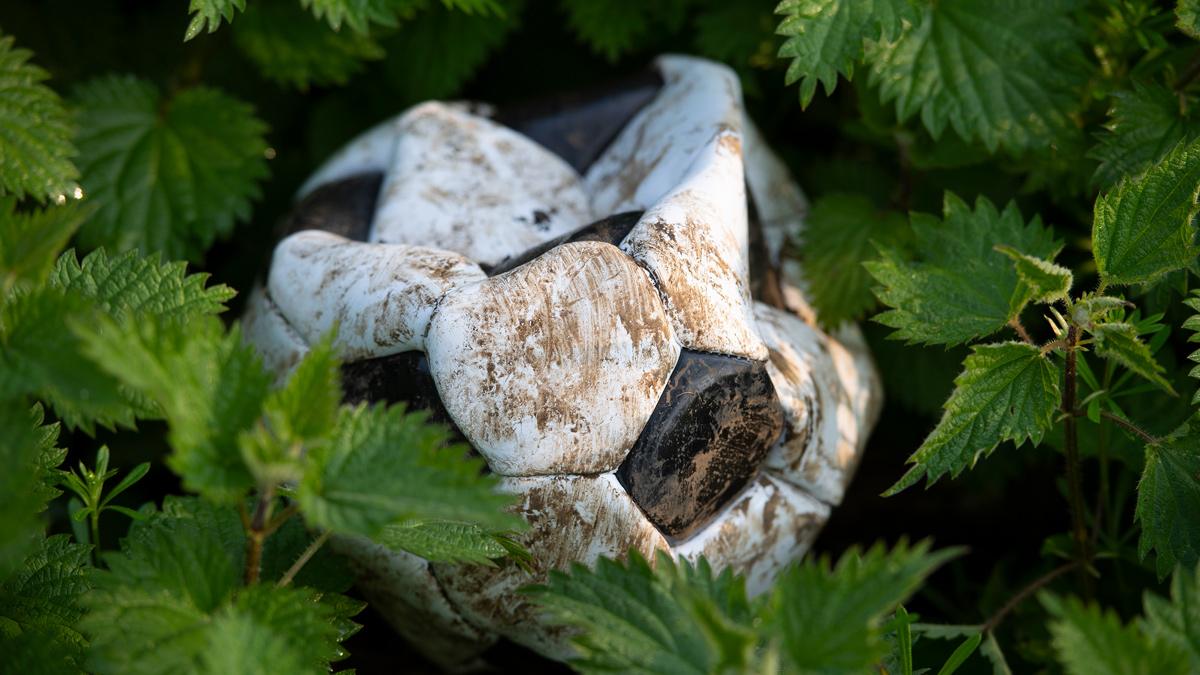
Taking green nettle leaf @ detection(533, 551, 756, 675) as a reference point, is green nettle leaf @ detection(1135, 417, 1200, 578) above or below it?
below

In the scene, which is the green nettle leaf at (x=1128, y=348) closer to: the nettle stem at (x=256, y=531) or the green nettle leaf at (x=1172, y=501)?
the green nettle leaf at (x=1172, y=501)

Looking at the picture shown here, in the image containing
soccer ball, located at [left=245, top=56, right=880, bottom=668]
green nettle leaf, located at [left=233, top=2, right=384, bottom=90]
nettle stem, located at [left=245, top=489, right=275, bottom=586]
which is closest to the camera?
nettle stem, located at [left=245, top=489, right=275, bottom=586]

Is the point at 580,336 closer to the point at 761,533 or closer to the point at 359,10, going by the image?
the point at 761,533

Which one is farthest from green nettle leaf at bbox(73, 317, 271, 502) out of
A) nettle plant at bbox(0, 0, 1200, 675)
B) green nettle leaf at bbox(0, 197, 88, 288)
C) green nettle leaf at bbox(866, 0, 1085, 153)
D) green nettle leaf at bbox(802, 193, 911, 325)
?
green nettle leaf at bbox(866, 0, 1085, 153)

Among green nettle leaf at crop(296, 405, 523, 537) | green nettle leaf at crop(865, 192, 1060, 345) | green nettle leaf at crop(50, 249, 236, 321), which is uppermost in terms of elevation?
green nettle leaf at crop(50, 249, 236, 321)

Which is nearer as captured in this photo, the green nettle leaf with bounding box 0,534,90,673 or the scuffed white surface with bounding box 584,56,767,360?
the green nettle leaf with bounding box 0,534,90,673

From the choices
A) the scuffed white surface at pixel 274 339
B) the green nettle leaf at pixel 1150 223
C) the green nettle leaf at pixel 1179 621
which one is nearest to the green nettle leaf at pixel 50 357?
the scuffed white surface at pixel 274 339

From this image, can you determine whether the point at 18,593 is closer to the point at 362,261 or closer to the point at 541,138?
the point at 362,261

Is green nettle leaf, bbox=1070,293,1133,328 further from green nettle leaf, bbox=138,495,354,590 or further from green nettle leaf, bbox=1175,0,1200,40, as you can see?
green nettle leaf, bbox=138,495,354,590
